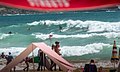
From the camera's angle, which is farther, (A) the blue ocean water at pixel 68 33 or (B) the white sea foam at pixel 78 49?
(A) the blue ocean water at pixel 68 33

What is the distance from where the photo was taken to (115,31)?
13.3m

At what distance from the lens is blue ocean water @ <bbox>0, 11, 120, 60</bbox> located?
11.7m

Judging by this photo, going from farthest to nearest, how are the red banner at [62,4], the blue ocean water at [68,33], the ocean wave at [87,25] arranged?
the ocean wave at [87,25] < the blue ocean water at [68,33] < the red banner at [62,4]

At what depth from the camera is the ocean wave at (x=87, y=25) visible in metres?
13.1

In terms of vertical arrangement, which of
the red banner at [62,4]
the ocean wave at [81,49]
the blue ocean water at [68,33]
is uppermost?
the red banner at [62,4]

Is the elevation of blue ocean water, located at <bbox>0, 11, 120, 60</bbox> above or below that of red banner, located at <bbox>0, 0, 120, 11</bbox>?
below

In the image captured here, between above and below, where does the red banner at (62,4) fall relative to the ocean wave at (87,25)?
above

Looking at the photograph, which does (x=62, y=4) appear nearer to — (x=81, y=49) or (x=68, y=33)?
(x=81, y=49)

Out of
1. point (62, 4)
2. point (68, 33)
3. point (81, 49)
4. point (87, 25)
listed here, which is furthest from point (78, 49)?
point (62, 4)

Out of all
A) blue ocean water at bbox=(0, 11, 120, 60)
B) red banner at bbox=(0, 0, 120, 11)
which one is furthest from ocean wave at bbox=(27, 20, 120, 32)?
red banner at bbox=(0, 0, 120, 11)

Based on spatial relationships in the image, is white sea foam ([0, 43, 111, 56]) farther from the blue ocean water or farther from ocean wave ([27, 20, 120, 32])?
ocean wave ([27, 20, 120, 32])

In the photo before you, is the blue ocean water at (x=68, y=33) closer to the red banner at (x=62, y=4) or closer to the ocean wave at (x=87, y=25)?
the ocean wave at (x=87, y=25)

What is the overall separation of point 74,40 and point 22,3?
9901 millimetres

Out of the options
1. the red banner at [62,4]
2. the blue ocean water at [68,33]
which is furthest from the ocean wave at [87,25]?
the red banner at [62,4]
